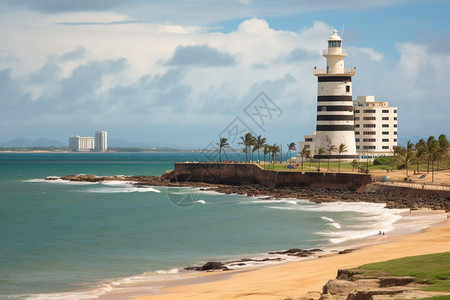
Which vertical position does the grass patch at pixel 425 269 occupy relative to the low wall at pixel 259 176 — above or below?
below

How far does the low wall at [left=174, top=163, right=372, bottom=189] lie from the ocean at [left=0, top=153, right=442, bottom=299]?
8.42m

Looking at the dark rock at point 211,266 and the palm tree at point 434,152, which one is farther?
the palm tree at point 434,152

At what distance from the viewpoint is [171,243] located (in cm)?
4019

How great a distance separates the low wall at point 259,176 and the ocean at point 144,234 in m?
8.42

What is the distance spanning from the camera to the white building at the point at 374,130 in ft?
361

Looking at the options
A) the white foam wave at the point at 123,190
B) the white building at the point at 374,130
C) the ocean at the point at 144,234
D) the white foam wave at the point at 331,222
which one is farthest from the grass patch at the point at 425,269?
the white building at the point at 374,130

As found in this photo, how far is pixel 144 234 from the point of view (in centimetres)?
4497

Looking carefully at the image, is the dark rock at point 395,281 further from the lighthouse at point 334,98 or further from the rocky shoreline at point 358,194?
the lighthouse at point 334,98

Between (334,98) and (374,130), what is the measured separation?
86.1 ft

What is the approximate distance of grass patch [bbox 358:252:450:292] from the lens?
54.5ft

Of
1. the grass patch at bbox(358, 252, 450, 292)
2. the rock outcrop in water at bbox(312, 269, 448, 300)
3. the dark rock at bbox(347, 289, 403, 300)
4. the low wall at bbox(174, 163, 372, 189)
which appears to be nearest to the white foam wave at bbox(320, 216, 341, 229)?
the low wall at bbox(174, 163, 372, 189)

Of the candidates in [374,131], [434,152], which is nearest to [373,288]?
[434,152]

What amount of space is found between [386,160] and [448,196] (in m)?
34.0

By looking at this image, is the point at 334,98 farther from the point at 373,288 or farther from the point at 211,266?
the point at 373,288
